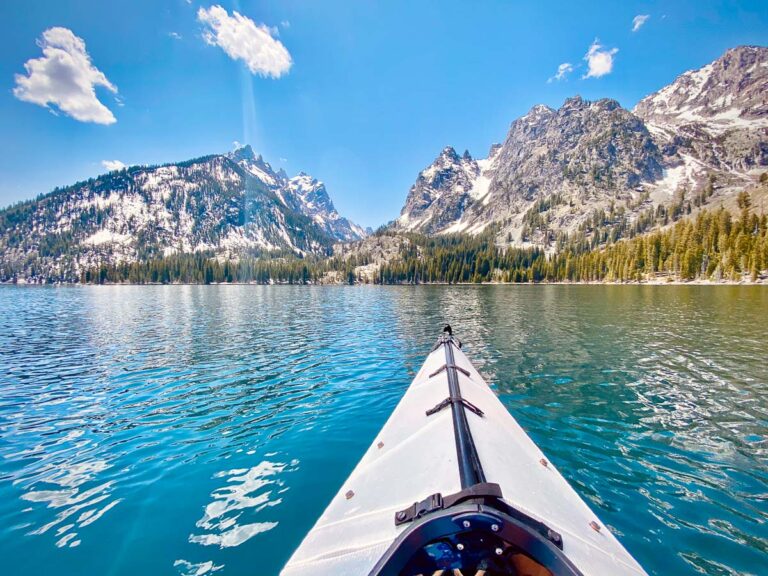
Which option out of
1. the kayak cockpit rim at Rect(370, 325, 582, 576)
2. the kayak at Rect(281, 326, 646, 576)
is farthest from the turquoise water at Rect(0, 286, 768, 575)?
the kayak cockpit rim at Rect(370, 325, 582, 576)

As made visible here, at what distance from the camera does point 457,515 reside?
131 inches

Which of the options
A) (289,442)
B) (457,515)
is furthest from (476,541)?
(289,442)

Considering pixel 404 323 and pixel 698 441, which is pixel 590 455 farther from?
pixel 404 323

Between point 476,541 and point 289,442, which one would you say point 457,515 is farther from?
point 289,442

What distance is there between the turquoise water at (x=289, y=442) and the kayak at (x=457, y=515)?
266cm

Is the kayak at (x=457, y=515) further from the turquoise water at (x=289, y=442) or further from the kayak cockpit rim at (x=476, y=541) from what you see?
the turquoise water at (x=289, y=442)

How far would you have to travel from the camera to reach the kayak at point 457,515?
10.8 ft

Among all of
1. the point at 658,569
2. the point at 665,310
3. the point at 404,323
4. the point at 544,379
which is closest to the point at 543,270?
the point at 665,310

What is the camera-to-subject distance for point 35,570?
628 centimetres

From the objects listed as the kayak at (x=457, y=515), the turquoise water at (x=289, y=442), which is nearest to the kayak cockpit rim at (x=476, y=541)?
the kayak at (x=457, y=515)

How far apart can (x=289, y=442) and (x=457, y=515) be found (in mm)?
9216

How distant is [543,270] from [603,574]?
202400 mm

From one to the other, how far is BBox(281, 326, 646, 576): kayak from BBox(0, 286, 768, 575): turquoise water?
8.72ft

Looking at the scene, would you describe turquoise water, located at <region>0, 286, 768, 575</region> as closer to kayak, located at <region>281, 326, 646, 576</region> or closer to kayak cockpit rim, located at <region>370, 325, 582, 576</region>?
kayak, located at <region>281, 326, 646, 576</region>
